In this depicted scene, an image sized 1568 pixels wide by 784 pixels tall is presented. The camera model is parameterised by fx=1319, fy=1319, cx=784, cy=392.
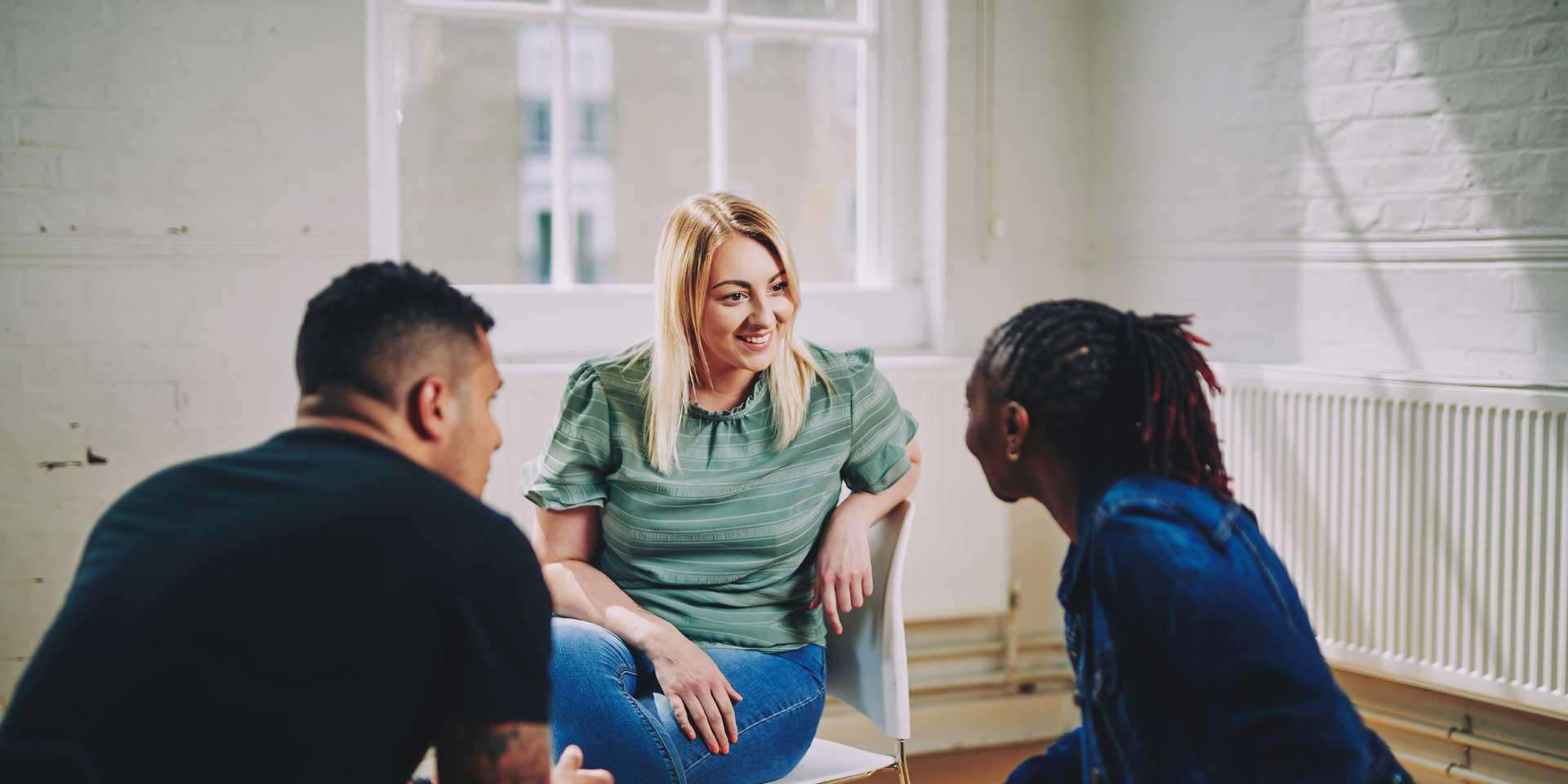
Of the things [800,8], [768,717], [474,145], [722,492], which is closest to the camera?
[768,717]

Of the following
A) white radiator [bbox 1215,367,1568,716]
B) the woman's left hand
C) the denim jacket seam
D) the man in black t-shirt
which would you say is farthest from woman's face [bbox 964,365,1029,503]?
white radiator [bbox 1215,367,1568,716]

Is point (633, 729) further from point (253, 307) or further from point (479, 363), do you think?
point (253, 307)

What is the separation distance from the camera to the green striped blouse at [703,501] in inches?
83.3

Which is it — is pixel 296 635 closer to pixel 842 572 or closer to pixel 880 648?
pixel 842 572

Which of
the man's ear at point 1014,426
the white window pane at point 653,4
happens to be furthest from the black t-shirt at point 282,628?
the white window pane at point 653,4

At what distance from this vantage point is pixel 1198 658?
1220 mm

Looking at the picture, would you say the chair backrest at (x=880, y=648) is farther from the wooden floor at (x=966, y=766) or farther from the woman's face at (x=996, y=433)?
the wooden floor at (x=966, y=766)

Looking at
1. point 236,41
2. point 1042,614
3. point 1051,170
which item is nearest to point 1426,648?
point 1042,614

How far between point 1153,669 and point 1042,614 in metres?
2.51

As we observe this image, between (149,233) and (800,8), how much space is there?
67.3 inches

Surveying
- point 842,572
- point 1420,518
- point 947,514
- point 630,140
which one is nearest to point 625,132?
point 630,140

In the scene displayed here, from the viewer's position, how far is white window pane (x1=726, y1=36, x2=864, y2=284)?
3.51m

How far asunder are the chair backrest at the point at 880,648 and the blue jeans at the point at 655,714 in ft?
0.44

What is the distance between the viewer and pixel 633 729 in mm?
1892
